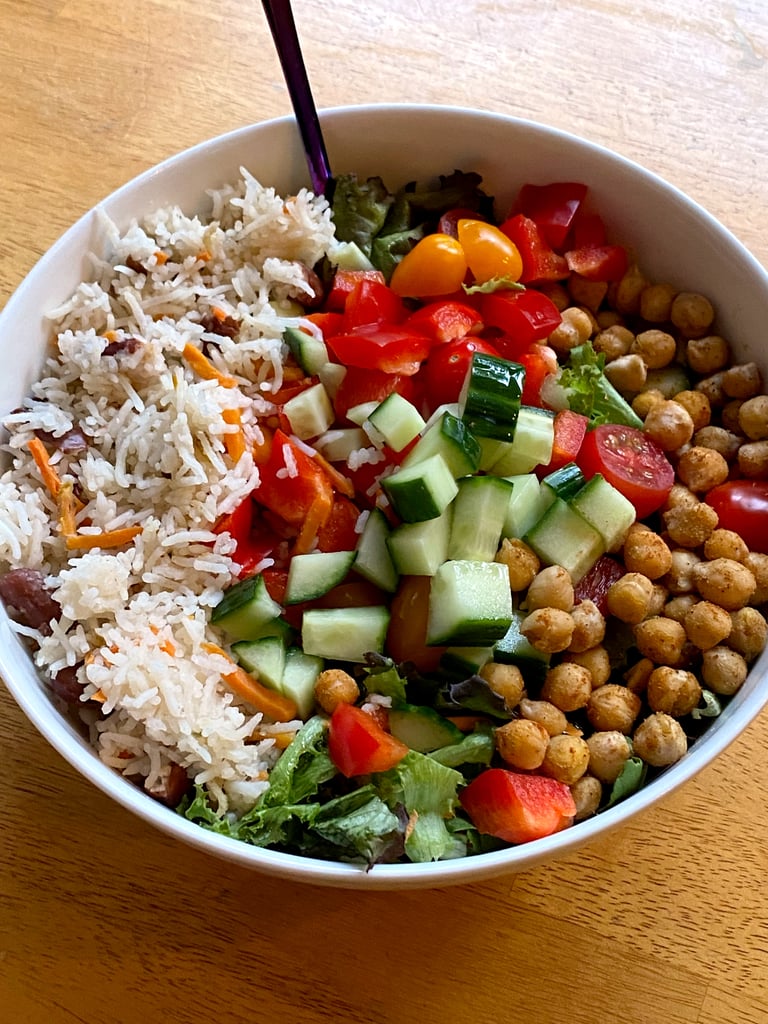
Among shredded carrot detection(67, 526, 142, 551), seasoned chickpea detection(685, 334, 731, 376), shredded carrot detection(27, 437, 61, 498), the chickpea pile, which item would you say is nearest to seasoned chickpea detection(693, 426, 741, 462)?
the chickpea pile

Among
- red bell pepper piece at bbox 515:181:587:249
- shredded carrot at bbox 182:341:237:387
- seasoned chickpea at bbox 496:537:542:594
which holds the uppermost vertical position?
red bell pepper piece at bbox 515:181:587:249

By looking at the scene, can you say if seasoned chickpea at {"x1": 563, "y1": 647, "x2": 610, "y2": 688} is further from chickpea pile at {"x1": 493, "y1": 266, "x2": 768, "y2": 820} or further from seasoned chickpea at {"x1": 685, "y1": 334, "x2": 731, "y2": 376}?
seasoned chickpea at {"x1": 685, "y1": 334, "x2": 731, "y2": 376}

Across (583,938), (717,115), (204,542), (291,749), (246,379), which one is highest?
(717,115)

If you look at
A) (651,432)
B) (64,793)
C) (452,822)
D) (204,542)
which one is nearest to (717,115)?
(651,432)

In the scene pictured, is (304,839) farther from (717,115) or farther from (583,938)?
(717,115)

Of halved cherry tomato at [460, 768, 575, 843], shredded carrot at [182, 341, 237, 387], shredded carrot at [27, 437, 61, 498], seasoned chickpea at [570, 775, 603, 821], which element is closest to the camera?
halved cherry tomato at [460, 768, 575, 843]

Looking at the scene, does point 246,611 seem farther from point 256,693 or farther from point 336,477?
point 336,477

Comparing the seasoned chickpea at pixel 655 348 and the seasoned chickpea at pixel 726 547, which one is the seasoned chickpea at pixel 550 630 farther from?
the seasoned chickpea at pixel 655 348
